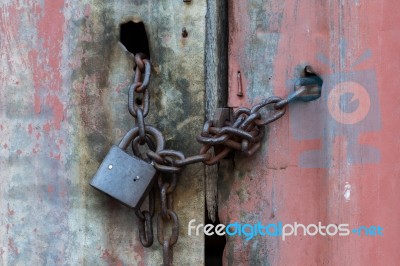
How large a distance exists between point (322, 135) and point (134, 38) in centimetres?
44

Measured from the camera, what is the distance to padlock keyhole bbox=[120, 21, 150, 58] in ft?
3.76

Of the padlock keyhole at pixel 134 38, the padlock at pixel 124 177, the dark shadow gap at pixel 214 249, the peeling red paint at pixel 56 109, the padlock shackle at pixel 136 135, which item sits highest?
the padlock keyhole at pixel 134 38

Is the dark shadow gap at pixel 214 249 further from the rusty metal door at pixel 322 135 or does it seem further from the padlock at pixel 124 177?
the padlock at pixel 124 177

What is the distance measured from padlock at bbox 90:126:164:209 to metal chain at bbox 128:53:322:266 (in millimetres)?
26

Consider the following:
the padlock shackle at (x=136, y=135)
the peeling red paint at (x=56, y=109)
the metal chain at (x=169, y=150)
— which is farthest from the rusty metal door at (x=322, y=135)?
the peeling red paint at (x=56, y=109)

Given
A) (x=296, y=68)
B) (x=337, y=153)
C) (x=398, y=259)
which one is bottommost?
(x=398, y=259)

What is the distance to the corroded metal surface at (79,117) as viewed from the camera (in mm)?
1128

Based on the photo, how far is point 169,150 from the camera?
1073 millimetres

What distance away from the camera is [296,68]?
1119 mm

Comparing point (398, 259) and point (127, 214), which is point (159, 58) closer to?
point (127, 214)

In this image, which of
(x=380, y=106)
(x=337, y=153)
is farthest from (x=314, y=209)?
(x=380, y=106)

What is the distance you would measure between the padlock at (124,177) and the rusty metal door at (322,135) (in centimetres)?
16

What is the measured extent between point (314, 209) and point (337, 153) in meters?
0.12

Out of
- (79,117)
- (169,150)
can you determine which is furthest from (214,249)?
(79,117)
